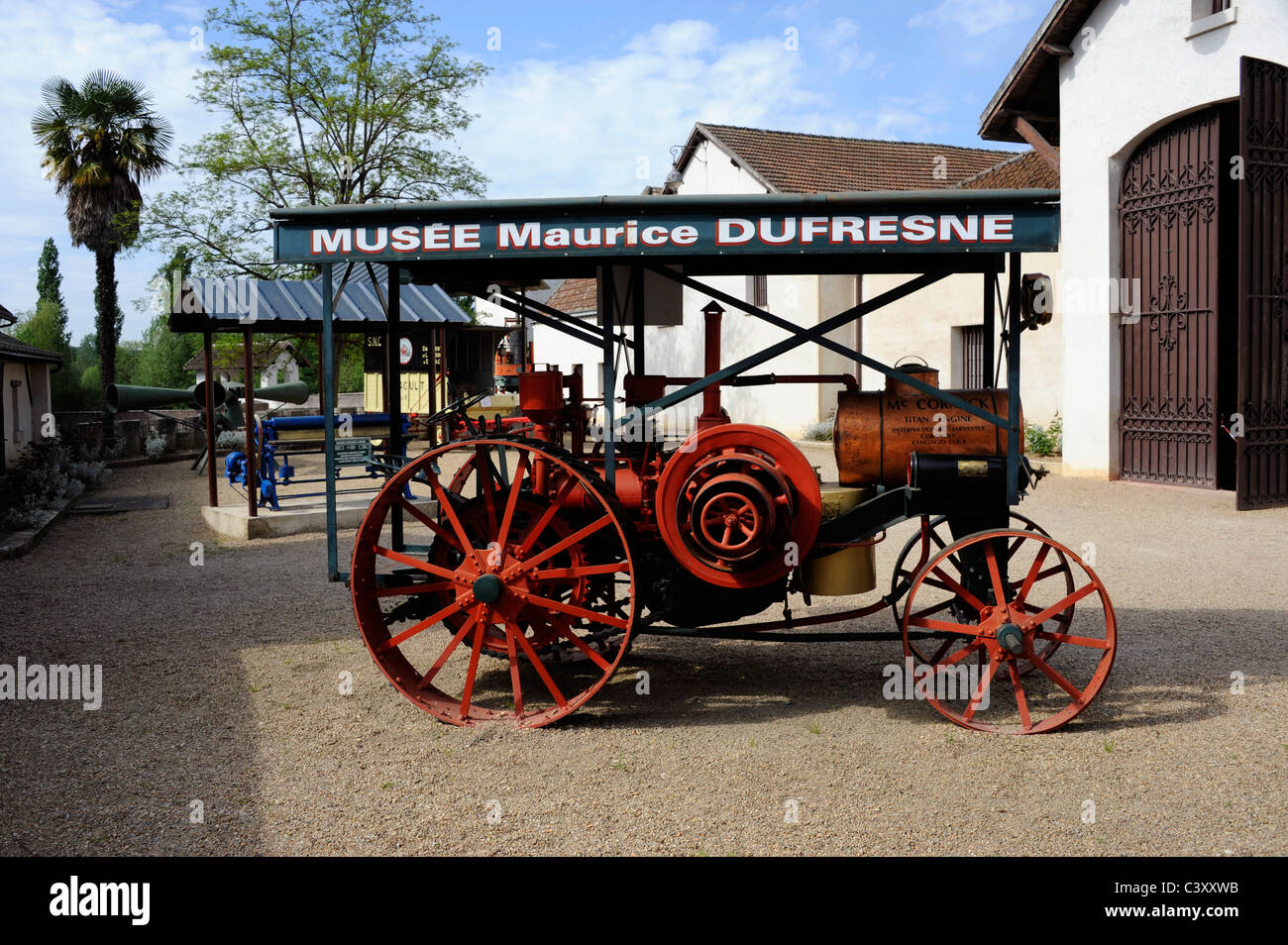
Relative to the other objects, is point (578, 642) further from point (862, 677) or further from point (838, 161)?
point (838, 161)

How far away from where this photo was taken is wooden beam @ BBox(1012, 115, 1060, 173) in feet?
54.5

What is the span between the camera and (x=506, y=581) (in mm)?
5574

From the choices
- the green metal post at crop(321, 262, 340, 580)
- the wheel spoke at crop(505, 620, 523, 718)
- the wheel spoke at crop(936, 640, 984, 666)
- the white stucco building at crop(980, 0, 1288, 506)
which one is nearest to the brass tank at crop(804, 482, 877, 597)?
the wheel spoke at crop(936, 640, 984, 666)

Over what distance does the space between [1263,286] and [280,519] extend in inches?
454

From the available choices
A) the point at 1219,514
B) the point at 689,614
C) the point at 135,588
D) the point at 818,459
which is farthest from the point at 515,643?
the point at 818,459

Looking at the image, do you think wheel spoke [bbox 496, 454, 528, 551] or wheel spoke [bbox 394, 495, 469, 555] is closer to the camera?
wheel spoke [bbox 496, 454, 528, 551]

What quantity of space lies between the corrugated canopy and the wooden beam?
29.2 ft

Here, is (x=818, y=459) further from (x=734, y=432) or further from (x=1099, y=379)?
(x=734, y=432)

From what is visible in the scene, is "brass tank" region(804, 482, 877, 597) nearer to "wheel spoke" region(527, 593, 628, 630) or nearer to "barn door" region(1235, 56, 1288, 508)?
"wheel spoke" region(527, 593, 628, 630)

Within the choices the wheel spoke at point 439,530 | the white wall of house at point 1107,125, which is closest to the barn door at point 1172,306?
the white wall of house at point 1107,125

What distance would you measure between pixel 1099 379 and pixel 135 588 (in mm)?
12232

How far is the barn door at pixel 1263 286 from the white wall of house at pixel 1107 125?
0.81 meters

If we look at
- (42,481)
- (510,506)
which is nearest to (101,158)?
(42,481)
